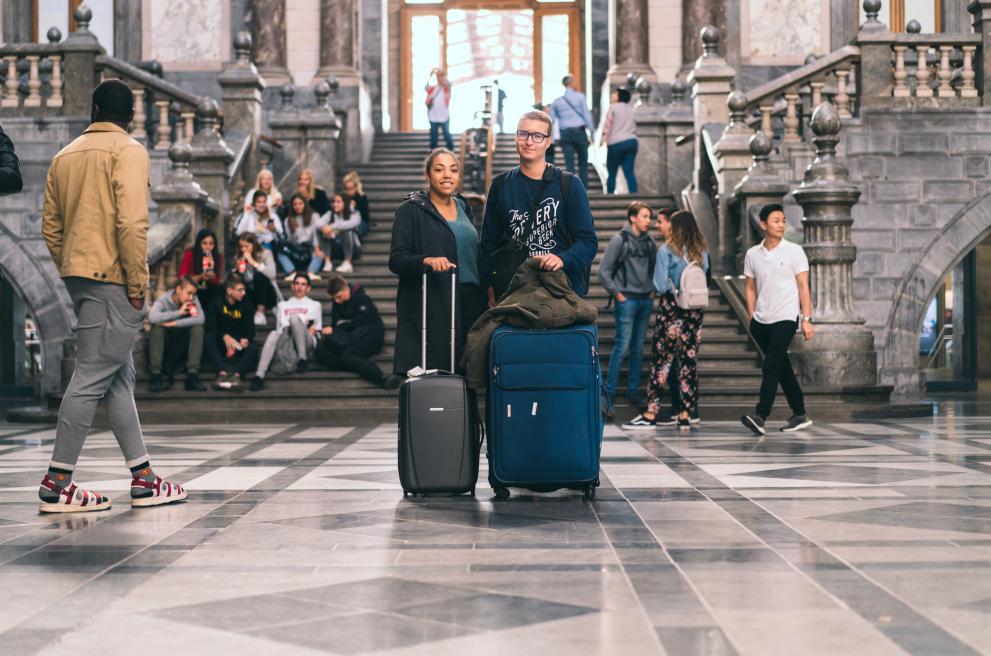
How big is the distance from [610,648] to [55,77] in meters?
16.5

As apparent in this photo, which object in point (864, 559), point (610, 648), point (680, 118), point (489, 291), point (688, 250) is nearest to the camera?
point (610, 648)

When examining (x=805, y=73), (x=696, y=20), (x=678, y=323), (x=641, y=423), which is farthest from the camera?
(x=696, y=20)

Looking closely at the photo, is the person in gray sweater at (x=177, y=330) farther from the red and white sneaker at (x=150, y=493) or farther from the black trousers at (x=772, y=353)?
the red and white sneaker at (x=150, y=493)

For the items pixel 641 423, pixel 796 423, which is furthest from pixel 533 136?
pixel 641 423

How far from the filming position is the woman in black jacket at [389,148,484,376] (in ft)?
23.4

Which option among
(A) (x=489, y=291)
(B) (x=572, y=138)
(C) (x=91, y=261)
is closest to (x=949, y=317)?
(B) (x=572, y=138)

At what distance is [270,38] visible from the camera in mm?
24172

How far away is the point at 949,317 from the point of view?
24375 mm

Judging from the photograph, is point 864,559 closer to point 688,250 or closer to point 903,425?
point 688,250

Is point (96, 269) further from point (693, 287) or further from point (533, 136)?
point (693, 287)

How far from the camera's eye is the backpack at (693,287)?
11461 mm

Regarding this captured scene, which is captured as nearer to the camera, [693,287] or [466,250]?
[466,250]

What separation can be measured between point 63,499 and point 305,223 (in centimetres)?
1037

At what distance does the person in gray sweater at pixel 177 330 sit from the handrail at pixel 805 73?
24.8ft
